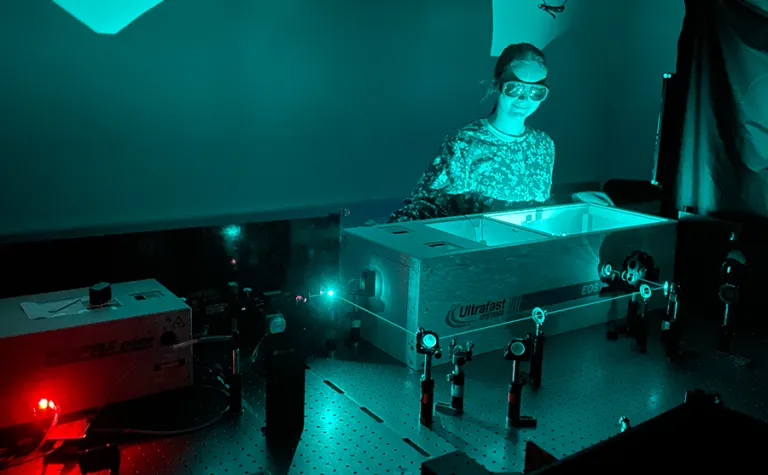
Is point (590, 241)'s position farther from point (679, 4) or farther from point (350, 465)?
point (679, 4)

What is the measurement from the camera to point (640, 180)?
3.13 meters

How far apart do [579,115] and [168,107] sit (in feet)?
6.52

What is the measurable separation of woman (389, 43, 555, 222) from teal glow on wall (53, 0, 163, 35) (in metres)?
1.02

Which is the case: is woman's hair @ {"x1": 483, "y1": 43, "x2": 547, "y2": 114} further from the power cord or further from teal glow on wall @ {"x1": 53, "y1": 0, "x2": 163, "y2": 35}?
teal glow on wall @ {"x1": 53, "y1": 0, "x2": 163, "y2": 35}

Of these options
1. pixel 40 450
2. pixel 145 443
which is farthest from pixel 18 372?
pixel 145 443

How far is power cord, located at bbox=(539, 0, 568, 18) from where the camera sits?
9.41 feet

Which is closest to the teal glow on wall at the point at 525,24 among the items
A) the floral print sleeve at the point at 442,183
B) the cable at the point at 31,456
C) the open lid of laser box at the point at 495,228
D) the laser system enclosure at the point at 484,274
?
the floral print sleeve at the point at 442,183

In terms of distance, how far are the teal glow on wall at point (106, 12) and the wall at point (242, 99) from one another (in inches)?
0.8

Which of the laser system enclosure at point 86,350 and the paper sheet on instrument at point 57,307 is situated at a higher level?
the paper sheet on instrument at point 57,307

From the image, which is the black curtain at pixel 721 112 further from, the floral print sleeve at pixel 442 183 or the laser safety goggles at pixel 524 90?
the floral print sleeve at pixel 442 183

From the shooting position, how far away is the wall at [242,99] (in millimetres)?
1759

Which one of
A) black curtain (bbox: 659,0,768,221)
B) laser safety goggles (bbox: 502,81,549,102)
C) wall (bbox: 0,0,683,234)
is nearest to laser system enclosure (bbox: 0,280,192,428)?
wall (bbox: 0,0,683,234)

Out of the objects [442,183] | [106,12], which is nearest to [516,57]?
[442,183]

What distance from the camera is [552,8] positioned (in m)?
2.90
